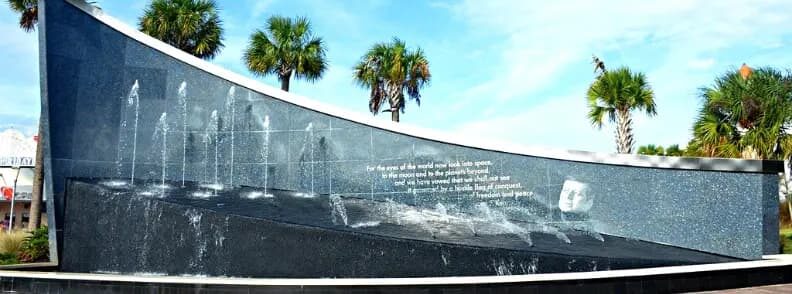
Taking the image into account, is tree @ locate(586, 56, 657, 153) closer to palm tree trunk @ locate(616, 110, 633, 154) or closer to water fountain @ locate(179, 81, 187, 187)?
palm tree trunk @ locate(616, 110, 633, 154)

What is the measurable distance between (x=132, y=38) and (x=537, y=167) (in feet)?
30.8

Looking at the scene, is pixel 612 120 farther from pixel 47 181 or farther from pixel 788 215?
pixel 47 181

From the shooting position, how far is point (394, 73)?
84.4 feet

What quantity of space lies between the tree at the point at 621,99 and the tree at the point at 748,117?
5130 millimetres

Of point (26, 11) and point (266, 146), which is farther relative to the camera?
point (26, 11)

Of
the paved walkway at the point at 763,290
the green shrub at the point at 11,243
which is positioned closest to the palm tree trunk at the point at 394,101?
the green shrub at the point at 11,243

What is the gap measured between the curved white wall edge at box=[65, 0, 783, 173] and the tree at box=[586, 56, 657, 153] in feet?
43.5

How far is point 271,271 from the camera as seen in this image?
1046 centimetres

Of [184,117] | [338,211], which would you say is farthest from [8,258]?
[338,211]

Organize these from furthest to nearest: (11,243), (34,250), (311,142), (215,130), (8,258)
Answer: (11,243) < (34,250) < (8,258) < (215,130) < (311,142)

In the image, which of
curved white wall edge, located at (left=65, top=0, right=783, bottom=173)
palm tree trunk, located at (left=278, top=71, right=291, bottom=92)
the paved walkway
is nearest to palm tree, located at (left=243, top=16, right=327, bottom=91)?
palm tree trunk, located at (left=278, top=71, right=291, bottom=92)

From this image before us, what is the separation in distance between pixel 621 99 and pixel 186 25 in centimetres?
1717

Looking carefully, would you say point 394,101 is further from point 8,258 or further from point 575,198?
point 575,198

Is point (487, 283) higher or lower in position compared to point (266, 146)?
lower
